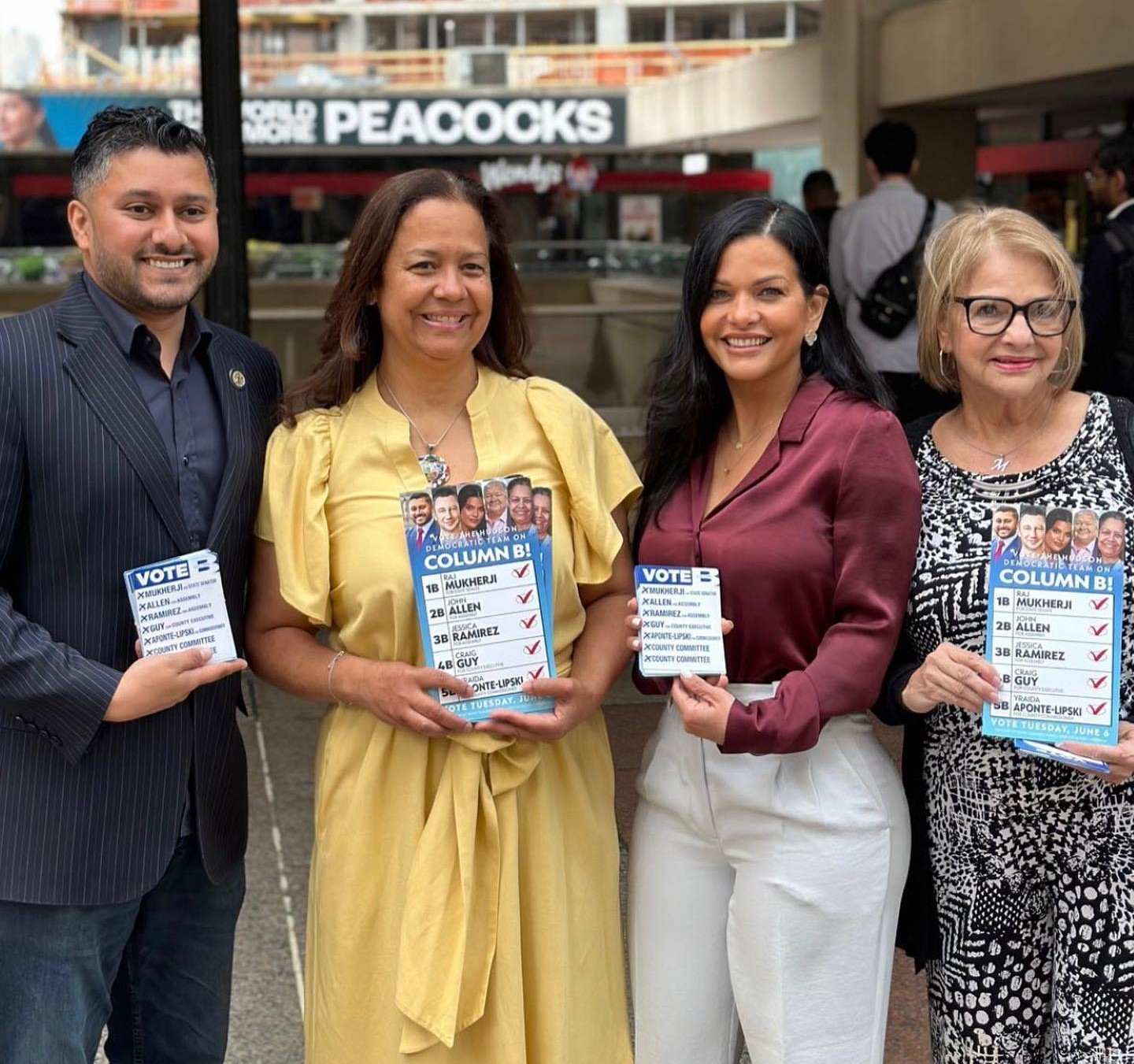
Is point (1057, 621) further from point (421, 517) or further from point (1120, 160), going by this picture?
point (1120, 160)

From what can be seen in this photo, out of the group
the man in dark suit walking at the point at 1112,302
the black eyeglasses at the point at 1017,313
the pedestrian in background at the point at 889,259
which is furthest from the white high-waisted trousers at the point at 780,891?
the pedestrian in background at the point at 889,259

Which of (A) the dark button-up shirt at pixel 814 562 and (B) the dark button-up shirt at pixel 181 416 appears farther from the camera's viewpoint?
(B) the dark button-up shirt at pixel 181 416

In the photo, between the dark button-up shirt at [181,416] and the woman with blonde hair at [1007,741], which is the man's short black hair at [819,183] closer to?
the woman with blonde hair at [1007,741]

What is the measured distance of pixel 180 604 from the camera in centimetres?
269

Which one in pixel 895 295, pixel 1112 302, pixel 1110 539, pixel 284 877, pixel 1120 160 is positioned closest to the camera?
pixel 1110 539

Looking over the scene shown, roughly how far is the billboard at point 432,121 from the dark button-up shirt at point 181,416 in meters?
20.1

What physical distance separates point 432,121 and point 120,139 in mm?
20248

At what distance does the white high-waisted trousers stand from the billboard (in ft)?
67.0

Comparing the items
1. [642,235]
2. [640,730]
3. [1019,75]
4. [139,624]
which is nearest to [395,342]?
[139,624]

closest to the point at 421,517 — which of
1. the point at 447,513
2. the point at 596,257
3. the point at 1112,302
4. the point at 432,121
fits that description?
the point at 447,513

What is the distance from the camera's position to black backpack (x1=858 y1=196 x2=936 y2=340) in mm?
8078

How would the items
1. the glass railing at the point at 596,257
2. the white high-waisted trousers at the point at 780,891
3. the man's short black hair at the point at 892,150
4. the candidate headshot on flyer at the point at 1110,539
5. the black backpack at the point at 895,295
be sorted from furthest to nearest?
the glass railing at the point at 596,257 < the man's short black hair at the point at 892,150 < the black backpack at the point at 895,295 < the white high-waisted trousers at the point at 780,891 < the candidate headshot on flyer at the point at 1110,539

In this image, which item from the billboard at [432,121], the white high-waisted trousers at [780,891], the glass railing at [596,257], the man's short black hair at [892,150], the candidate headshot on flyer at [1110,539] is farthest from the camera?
the billboard at [432,121]

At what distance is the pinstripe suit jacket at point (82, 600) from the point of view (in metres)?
2.73
